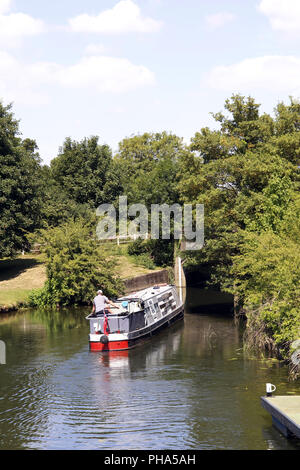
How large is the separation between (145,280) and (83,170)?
1871 centimetres

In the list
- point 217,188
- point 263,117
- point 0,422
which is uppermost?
point 263,117

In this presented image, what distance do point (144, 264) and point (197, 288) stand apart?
23.8 ft

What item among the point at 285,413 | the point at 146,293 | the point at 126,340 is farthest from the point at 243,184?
the point at 285,413

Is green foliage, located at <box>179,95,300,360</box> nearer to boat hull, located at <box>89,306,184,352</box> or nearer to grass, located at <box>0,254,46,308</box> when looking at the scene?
boat hull, located at <box>89,306,184,352</box>

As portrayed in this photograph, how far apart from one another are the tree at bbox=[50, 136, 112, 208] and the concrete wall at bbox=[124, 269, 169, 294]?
13.6 metres

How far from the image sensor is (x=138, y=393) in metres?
23.8

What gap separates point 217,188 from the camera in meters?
43.0

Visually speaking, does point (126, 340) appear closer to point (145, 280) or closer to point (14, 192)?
point (145, 280)

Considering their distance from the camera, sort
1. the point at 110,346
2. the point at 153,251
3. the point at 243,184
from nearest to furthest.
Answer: the point at 110,346
the point at 243,184
the point at 153,251

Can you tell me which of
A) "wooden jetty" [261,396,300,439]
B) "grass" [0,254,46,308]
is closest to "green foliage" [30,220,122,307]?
"grass" [0,254,46,308]

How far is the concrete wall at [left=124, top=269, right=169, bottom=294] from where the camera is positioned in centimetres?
5309

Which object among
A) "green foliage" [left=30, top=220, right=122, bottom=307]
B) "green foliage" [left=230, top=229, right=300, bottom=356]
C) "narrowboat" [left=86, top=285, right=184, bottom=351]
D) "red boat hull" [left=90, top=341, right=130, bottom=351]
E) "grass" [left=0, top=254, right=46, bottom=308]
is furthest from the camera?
"grass" [left=0, top=254, right=46, bottom=308]
